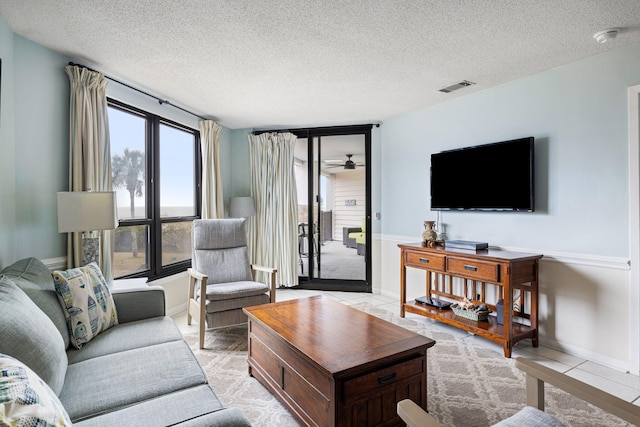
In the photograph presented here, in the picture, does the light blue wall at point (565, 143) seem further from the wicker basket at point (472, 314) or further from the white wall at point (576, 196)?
the wicker basket at point (472, 314)

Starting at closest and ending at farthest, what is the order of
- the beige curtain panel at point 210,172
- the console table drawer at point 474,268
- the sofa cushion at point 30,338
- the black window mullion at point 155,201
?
the sofa cushion at point 30,338, the console table drawer at point 474,268, the black window mullion at point 155,201, the beige curtain panel at point 210,172

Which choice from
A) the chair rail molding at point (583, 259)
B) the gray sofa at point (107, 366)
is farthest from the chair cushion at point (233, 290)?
the chair rail molding at point (583, 259)

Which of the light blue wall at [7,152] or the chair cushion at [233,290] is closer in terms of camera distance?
the light blue wall at [7,152]

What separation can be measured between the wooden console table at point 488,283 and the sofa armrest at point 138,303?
2.37 m

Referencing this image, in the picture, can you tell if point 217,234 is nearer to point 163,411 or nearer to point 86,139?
point 86,139

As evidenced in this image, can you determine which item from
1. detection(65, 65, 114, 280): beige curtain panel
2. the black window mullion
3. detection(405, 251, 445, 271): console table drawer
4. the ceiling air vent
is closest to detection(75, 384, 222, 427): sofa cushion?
detection(65, 65, 114, 280): beige curtain panel

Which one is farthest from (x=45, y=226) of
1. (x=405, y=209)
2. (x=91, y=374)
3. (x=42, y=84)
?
(x=405, y=209)

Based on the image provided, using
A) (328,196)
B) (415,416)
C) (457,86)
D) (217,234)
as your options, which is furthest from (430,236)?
(415,416)

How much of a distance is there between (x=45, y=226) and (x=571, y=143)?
4.14m

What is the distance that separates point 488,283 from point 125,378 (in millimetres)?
2792

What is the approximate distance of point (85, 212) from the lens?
2.30 metres

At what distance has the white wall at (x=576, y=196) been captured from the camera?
8.18 feet

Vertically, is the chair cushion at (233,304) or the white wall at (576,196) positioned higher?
the white wall at (576,196)

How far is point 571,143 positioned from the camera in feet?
9.02
